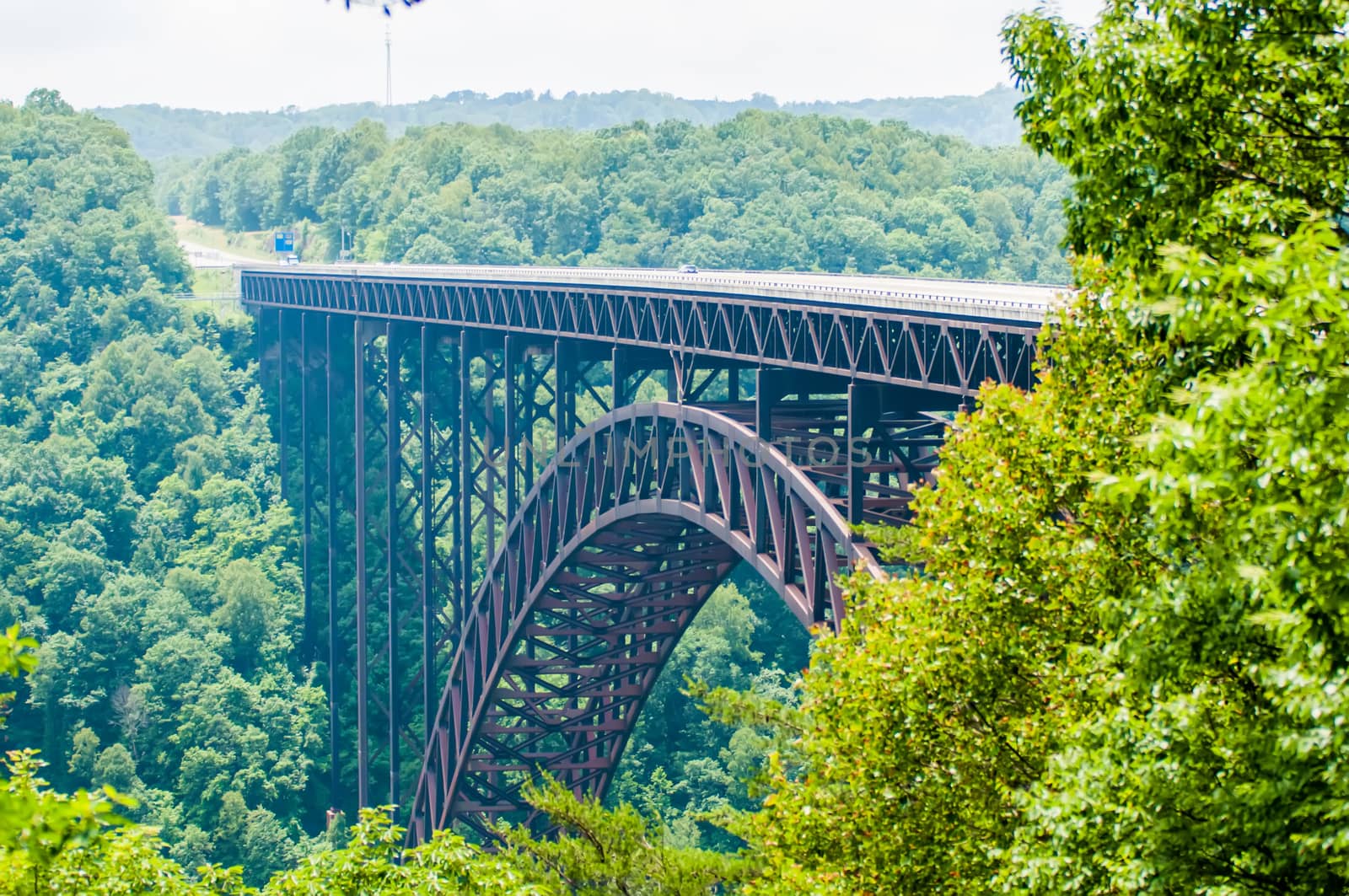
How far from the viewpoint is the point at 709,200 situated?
9306cm

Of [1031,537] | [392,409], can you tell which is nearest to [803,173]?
[392,409]

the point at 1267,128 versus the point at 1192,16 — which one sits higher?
the point at 1192,16

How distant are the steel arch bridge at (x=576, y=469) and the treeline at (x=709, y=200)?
2636 cm

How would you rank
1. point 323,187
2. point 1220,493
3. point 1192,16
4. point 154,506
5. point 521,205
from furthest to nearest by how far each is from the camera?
1. point 323,187
2. point 521,205
3. point 154,506
4. point 1192,16
5. point 1220,493

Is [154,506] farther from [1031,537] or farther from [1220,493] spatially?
[1220,493]

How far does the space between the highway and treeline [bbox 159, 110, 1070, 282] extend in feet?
120

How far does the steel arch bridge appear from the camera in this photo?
81.0ft

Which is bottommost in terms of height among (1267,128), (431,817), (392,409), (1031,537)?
(431,817)

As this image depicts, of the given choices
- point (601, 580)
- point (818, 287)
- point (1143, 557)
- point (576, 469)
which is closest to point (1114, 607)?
point (1143, 557)

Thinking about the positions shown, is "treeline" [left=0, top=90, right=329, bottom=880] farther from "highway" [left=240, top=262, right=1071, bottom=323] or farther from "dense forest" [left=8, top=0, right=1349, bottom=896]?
"dense forest" [left=8, top=0, right=1349, bottom=896]

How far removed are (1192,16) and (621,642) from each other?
105 ft

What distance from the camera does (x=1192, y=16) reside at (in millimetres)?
9109

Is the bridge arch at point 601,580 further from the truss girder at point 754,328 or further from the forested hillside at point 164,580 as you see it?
the forested hillside at point 164,580

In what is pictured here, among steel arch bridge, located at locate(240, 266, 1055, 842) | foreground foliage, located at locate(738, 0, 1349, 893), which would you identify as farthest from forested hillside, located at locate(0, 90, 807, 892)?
foreground foliage, located at locate(738, 0, 1349, 893)
